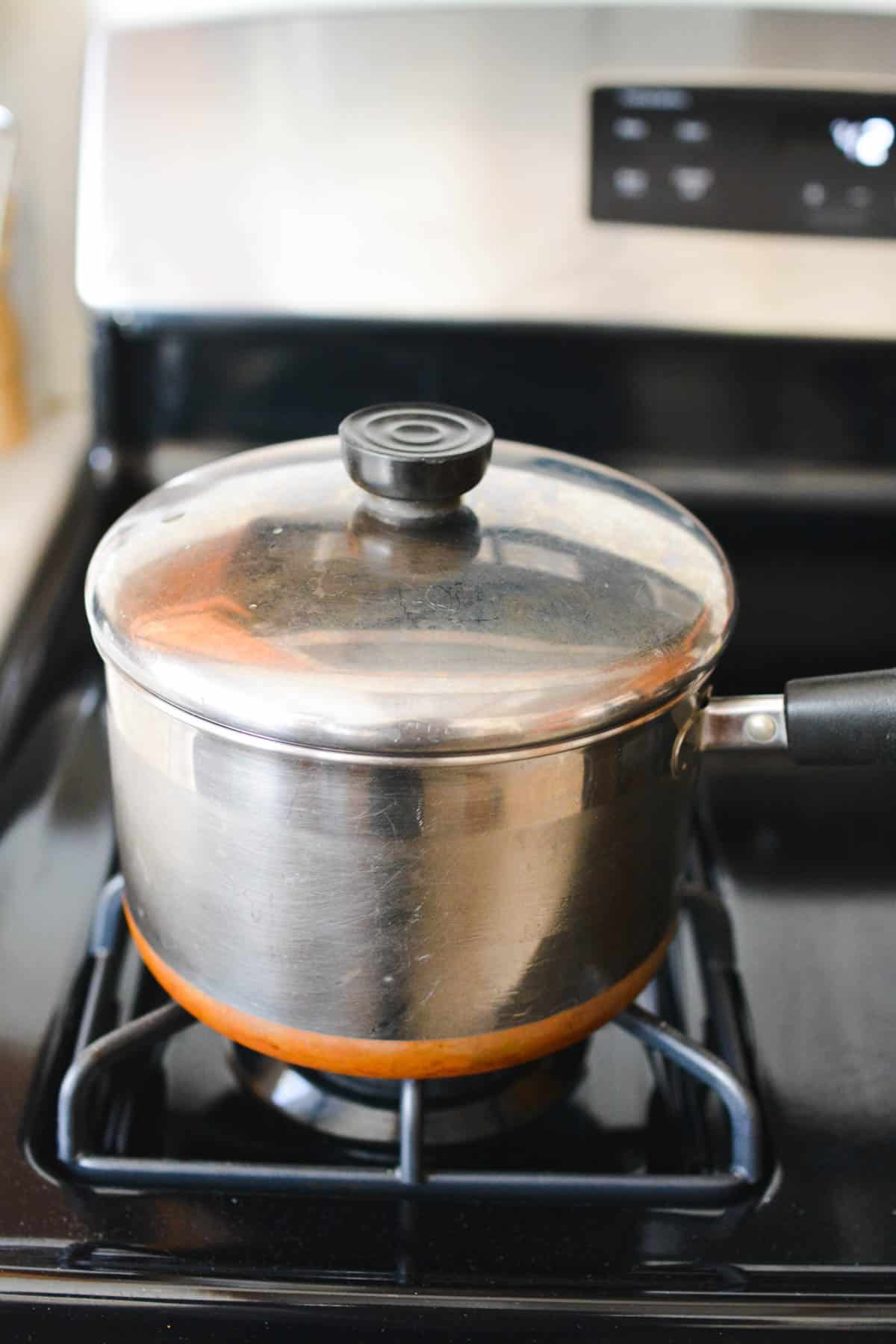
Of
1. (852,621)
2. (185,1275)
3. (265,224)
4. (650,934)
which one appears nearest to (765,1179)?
(650,934)

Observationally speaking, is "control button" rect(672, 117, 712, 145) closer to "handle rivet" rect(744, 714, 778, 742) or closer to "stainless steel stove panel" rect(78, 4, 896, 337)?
"stainless steel stove panel" rect(78, 4, 896, 337)

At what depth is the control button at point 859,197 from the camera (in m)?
0.67

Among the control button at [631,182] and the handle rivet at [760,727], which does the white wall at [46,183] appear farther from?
the handle rivet at [760,727]

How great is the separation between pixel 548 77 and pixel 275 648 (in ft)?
1.50

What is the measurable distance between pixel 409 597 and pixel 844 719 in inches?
6.1

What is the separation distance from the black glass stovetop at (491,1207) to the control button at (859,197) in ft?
1.21

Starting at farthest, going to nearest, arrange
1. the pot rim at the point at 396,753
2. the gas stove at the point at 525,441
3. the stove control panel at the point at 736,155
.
Answer: the stove control panel at the point at 736,155
the gas stove at the point at 525,441
the pot rim at the point at 396,753

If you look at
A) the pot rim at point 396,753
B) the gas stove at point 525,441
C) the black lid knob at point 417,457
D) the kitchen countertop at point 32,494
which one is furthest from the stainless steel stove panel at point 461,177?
the pot rim at point 396,753

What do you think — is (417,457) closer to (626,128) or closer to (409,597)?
(409,597)

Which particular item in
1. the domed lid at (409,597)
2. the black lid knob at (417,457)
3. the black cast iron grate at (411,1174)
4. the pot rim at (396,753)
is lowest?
the black cast iron grate at (411,1174)

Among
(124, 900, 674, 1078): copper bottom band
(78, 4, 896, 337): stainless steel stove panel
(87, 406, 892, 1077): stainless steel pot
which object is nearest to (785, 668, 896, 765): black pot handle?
(87, 406, 892, 1077): stainless steel pot

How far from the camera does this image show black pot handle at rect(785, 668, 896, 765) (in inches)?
16.1

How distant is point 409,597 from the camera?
1.27 feet

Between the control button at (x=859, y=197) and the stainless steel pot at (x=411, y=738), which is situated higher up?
the control button at (x=859, y=197)
